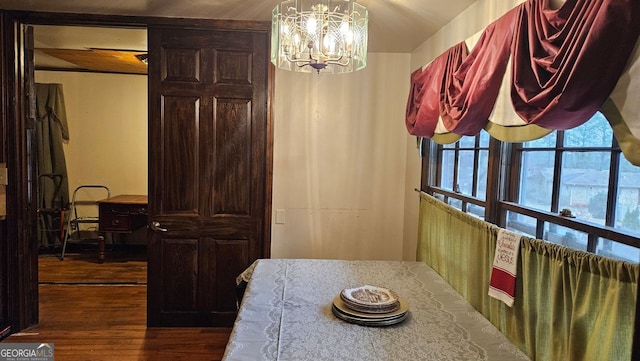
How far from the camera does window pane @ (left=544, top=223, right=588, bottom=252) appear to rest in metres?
1.45

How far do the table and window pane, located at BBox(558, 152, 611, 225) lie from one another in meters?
0.57

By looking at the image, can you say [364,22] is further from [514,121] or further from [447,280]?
[447,280]

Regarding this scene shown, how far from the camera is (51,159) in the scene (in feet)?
16.9

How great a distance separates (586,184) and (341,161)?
6.83ft

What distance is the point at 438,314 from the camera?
183 cm

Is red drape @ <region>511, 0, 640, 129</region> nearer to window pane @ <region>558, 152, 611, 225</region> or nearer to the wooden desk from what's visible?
window pane @ <region>558, 152, 611, 225</region>

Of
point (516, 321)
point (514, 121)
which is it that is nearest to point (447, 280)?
point (516, 321)

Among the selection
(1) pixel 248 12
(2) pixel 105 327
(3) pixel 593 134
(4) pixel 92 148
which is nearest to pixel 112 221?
(4) pixel 92 148

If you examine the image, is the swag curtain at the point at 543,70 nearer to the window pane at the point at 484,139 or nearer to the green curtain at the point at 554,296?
the window pane at the point at 484,139

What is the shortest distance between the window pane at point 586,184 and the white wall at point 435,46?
2.35 feet

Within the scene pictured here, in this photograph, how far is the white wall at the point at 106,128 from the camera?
519 cm

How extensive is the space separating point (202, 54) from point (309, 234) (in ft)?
5.34

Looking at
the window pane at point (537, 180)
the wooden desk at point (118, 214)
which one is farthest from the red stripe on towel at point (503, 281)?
the wooden desk at point (118, 214)

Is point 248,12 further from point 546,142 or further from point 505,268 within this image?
point 505,268
